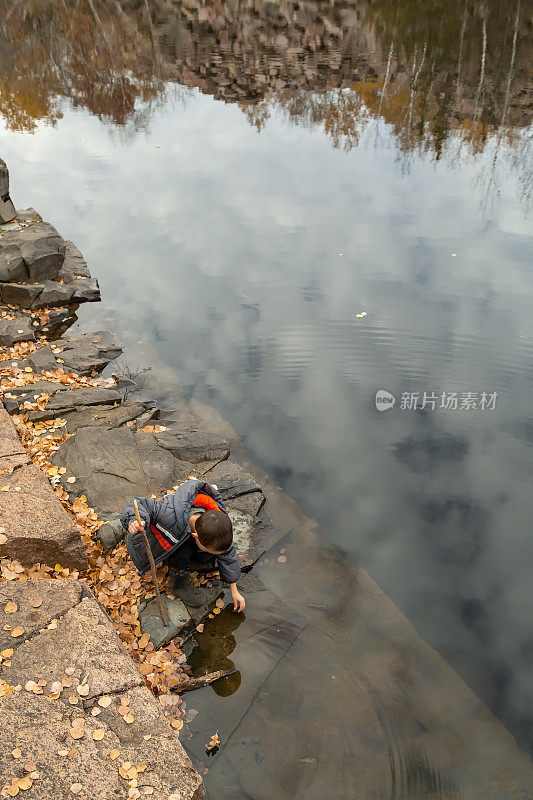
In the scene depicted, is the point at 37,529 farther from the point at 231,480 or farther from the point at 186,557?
the point at 231,480

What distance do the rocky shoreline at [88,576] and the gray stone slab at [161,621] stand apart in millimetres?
14

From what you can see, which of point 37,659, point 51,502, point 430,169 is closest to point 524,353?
point 51,502

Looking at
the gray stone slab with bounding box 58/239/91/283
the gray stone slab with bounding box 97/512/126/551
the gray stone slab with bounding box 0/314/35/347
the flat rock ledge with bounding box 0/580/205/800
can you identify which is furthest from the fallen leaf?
the gray stone slab with bounding box 58/239/91/283

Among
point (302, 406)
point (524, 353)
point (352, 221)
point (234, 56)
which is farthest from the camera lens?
point (234, 56)

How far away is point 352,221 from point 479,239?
351 cm

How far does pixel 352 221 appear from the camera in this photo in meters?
17.3

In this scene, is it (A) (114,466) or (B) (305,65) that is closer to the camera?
(A) (114,466)

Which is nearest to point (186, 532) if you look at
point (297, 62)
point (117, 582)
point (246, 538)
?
point (117, 582)

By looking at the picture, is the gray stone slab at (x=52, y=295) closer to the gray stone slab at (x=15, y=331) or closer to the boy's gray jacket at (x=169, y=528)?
the gray stone slab at (x=15, y=331)

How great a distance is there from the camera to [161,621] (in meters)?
6.72

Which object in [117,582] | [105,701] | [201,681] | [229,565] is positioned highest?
[105,701]

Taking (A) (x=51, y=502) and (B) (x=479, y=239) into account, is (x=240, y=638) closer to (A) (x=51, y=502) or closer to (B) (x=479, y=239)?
(A) (x=51, y=502)

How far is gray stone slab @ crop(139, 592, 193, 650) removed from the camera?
259 inches

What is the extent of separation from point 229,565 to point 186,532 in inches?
23.2
